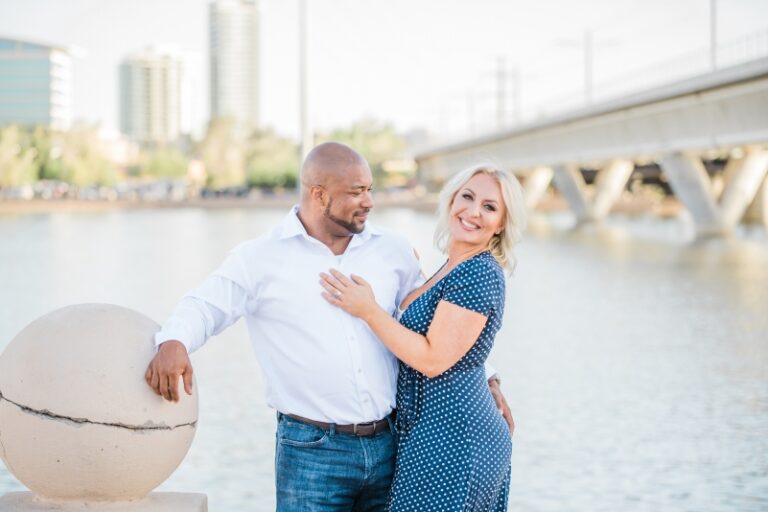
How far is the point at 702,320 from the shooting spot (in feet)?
63.4

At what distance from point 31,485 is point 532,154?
62238 mm

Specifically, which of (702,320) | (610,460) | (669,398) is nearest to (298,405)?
(610,460)

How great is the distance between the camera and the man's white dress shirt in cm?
484

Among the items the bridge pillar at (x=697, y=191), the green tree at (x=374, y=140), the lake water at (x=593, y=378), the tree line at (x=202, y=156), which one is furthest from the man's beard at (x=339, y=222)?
the green tree at (x=374, y=140)

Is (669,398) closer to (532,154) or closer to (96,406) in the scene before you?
(96,406)

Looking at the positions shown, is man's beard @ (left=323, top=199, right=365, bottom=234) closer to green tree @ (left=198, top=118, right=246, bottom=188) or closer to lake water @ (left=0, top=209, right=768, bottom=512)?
lake water @ (left=0, top=209, right=768, bottom=512)

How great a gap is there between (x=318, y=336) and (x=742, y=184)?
41.9 meters

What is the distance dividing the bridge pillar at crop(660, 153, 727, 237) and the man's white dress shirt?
132ft

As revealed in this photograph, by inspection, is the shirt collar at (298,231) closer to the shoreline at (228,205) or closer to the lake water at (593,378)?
the lake water at (593,378)

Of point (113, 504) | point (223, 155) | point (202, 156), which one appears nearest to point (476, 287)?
point (113, 504)

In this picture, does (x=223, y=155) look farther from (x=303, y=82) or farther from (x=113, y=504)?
(x=113, y=504)

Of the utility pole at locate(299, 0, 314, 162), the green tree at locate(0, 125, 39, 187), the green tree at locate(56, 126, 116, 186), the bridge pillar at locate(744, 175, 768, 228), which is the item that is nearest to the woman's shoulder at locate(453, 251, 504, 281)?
the utility pole at locate(299, 0, 314, 162)

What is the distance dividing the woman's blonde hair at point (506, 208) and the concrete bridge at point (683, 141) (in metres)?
30.2

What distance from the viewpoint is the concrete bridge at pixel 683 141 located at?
3684cm
